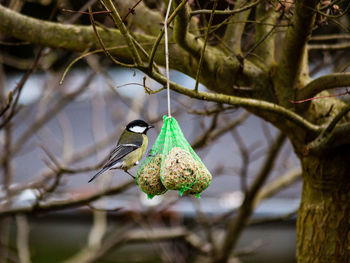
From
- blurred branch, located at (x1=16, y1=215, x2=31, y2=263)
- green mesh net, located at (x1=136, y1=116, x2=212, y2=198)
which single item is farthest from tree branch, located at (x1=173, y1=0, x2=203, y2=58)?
blurred branch, located at (x1=16, y1=215, x2=31, y2=263)

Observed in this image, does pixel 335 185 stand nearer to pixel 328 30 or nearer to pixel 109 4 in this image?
pixel 109 4

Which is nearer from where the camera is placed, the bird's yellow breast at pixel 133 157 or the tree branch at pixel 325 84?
the tree branch at pixel 325 84

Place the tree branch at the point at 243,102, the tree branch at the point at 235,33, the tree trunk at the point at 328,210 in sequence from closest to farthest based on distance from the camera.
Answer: the tree branch at the point at 243,102, the tree trunk at the point at 328,210, the tree branch at the point at 235,33

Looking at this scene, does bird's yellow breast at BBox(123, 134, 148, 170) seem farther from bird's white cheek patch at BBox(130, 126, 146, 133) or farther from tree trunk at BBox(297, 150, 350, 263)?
tree trunk at BBox(297, 150, 350, 263)

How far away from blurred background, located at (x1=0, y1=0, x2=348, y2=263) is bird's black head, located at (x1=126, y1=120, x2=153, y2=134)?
1.18 m

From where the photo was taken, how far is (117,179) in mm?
7598

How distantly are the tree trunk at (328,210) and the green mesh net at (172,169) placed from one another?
0.70 metres

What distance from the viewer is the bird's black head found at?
2.65 metres

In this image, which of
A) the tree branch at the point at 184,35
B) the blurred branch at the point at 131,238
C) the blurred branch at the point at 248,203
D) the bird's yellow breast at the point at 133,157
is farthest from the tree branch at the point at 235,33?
the blurred branch at the point at 131,238

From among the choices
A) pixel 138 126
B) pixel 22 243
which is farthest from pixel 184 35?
pixel 22 243

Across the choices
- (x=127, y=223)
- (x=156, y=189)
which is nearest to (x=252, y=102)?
(x=156, y=189)

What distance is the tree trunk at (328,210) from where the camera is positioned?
2.38 meters

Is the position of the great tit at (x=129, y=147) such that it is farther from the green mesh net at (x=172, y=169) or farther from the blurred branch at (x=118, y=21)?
the blurred branch at (x=118, y=21)

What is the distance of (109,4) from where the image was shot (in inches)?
67.5
